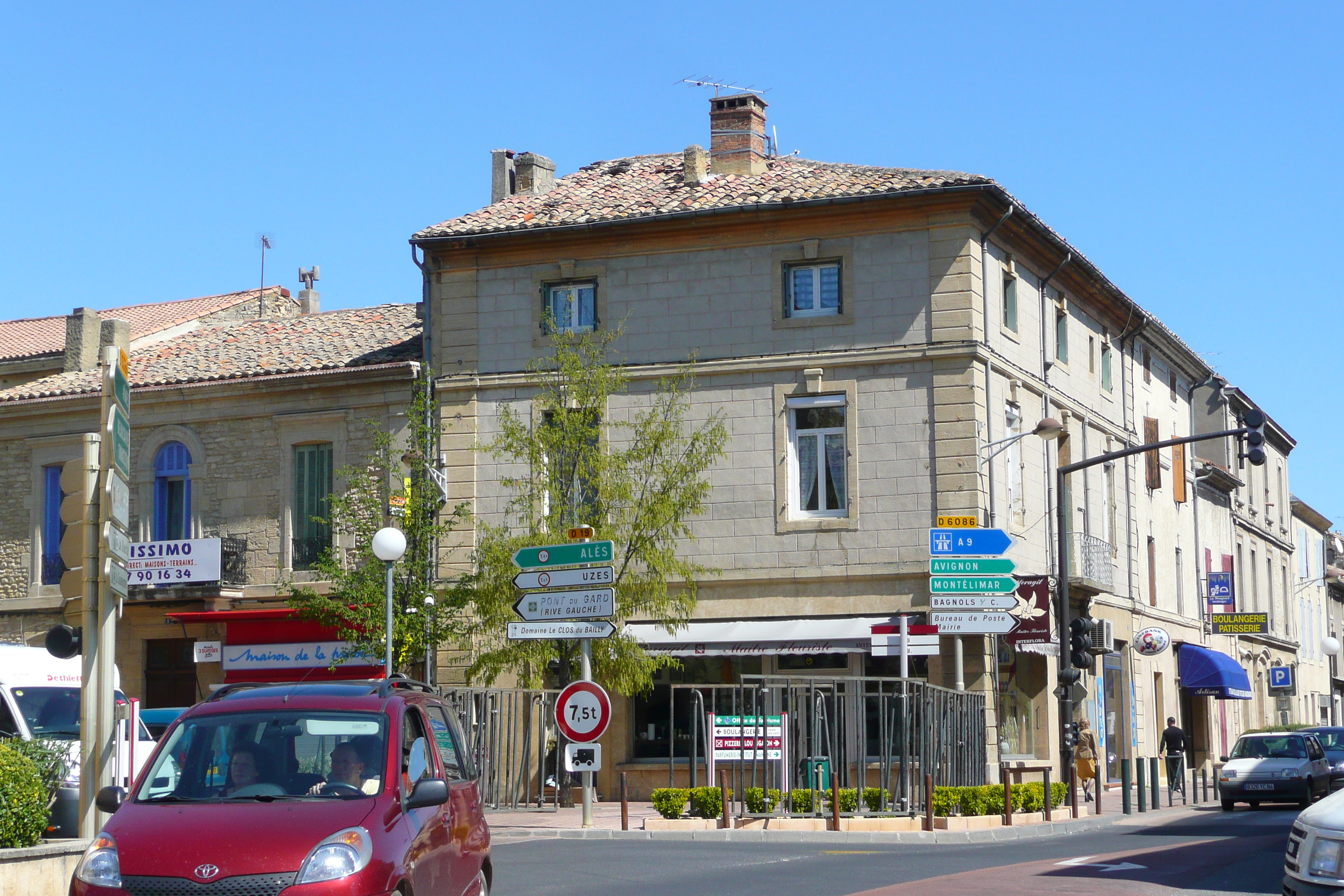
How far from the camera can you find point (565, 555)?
1973 centimetres

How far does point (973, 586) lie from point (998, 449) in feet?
17.7

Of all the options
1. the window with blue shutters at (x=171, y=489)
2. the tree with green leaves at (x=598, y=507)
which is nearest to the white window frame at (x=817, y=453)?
the tree with green leaves at (x=598, y=507)

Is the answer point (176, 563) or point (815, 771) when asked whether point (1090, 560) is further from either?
point (176, 563)

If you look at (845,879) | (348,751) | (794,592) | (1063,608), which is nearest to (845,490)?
(794,592)

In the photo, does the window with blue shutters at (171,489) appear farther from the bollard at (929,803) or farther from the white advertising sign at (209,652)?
the bollard at (929,803)

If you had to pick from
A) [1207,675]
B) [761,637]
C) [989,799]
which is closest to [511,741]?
[761,637]

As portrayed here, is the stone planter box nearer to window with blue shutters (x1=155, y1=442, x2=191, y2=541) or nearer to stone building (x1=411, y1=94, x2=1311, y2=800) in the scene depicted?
stone building (x1=411, y1=94, x2=1311, y2=800)

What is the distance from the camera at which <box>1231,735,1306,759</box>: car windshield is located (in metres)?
27.6

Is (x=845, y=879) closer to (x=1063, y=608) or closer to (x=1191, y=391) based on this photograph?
(x=1063, y=608)

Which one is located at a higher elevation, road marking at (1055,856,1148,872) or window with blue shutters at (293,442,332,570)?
window with blue shutters at (293,442,332,570)

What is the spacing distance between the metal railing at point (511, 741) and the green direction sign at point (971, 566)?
19.7 ft

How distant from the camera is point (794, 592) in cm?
2741

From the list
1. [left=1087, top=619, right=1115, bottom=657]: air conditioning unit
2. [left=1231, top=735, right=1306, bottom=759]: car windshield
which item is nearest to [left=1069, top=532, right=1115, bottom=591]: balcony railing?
[left=1087, top=619, right=1115, bottom=657]: air conditioning unit

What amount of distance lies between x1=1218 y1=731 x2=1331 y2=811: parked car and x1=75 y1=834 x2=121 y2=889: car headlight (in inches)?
894
